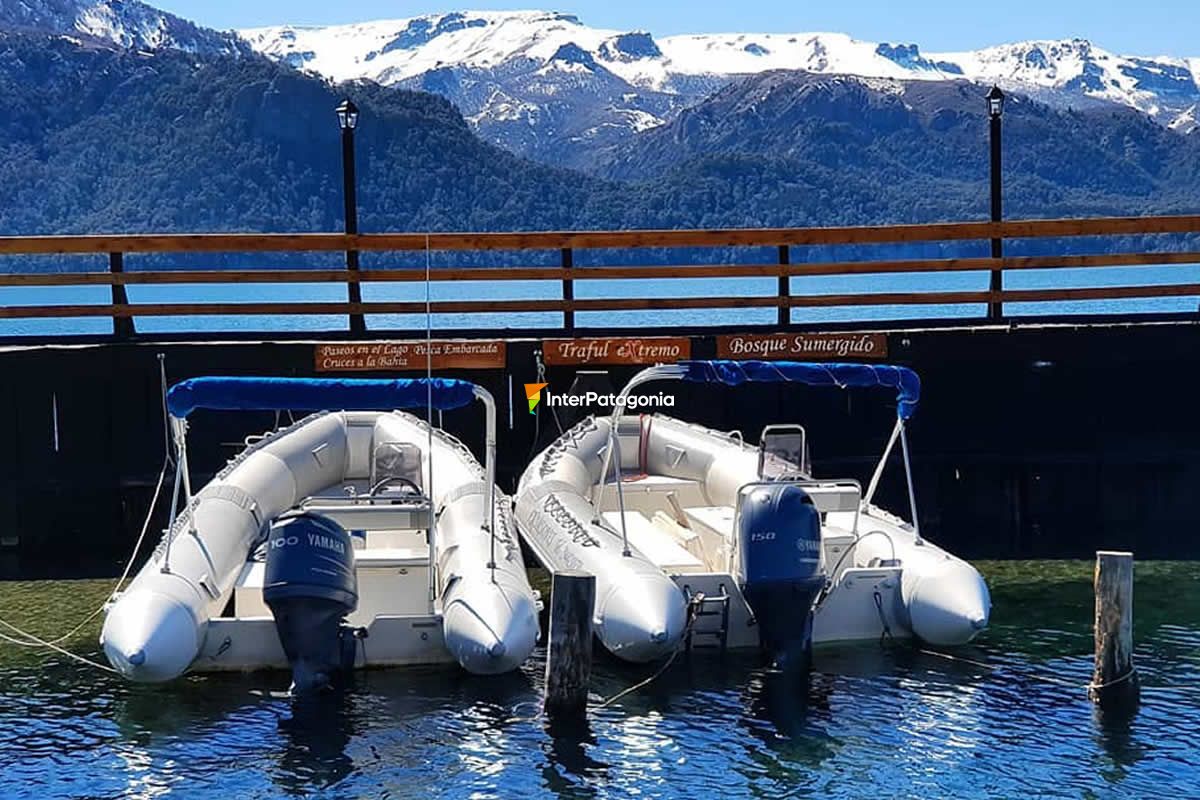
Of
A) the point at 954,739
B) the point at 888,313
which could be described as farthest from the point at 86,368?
the point at 888,313

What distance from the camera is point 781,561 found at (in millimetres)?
11906

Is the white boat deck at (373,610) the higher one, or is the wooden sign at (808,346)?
the wooden sign at (808,346)

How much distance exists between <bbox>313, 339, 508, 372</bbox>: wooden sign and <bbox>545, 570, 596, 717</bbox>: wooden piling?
22.1 ft

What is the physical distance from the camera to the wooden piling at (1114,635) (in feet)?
36.1

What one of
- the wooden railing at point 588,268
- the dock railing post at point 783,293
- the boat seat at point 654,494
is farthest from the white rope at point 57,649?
the dock railing post at point 783,293

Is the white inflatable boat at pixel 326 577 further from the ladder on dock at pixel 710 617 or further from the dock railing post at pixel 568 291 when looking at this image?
the dock railing post at pixel 568 291

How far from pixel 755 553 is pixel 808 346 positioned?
6174mm

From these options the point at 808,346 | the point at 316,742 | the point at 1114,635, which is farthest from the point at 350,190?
the point at 1114,635

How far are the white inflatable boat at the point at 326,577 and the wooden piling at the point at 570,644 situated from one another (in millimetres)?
→ 508

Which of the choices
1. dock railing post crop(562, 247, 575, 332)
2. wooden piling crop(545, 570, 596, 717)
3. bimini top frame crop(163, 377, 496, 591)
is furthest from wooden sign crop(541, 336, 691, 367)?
wooden piling crop(545, 570, 596, 717)

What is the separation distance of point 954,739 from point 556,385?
308 inches

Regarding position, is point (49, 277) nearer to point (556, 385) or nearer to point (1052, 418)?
point (556, 385)

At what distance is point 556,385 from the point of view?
1775cm

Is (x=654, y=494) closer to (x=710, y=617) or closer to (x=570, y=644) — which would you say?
(x=710, y=617)
